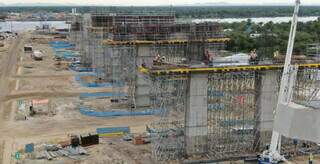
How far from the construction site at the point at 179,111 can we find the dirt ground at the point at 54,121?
8 centimetres

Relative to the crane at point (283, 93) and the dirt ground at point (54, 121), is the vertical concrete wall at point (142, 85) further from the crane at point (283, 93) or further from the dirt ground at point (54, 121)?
the crane at point (283, 93)

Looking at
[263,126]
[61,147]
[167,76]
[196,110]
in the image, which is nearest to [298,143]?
[263,126]

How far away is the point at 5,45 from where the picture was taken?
3831 inches

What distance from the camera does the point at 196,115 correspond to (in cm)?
2509

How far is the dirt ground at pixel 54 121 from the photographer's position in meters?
27.0

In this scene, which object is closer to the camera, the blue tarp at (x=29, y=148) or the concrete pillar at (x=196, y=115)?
the concrete pillar at (x=196, y=115)

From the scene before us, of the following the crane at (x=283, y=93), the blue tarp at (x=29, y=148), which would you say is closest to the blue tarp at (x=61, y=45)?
the blue tarp at (x=29, y=148)

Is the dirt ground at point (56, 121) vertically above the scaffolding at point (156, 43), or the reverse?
the scaffolding at point (156, 43)

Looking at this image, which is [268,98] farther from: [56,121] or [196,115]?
[56,121]

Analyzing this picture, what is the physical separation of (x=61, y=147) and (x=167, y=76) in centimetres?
865

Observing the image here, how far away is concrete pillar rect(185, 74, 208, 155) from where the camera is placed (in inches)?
976

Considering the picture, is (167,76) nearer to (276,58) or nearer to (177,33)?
(276,58)

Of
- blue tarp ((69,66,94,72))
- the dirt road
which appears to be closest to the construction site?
the dirt road

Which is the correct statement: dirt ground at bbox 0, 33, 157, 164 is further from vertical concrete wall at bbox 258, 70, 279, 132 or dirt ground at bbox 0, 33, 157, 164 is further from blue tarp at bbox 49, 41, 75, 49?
blue tarp at bbox 49, 41, 75, 49
